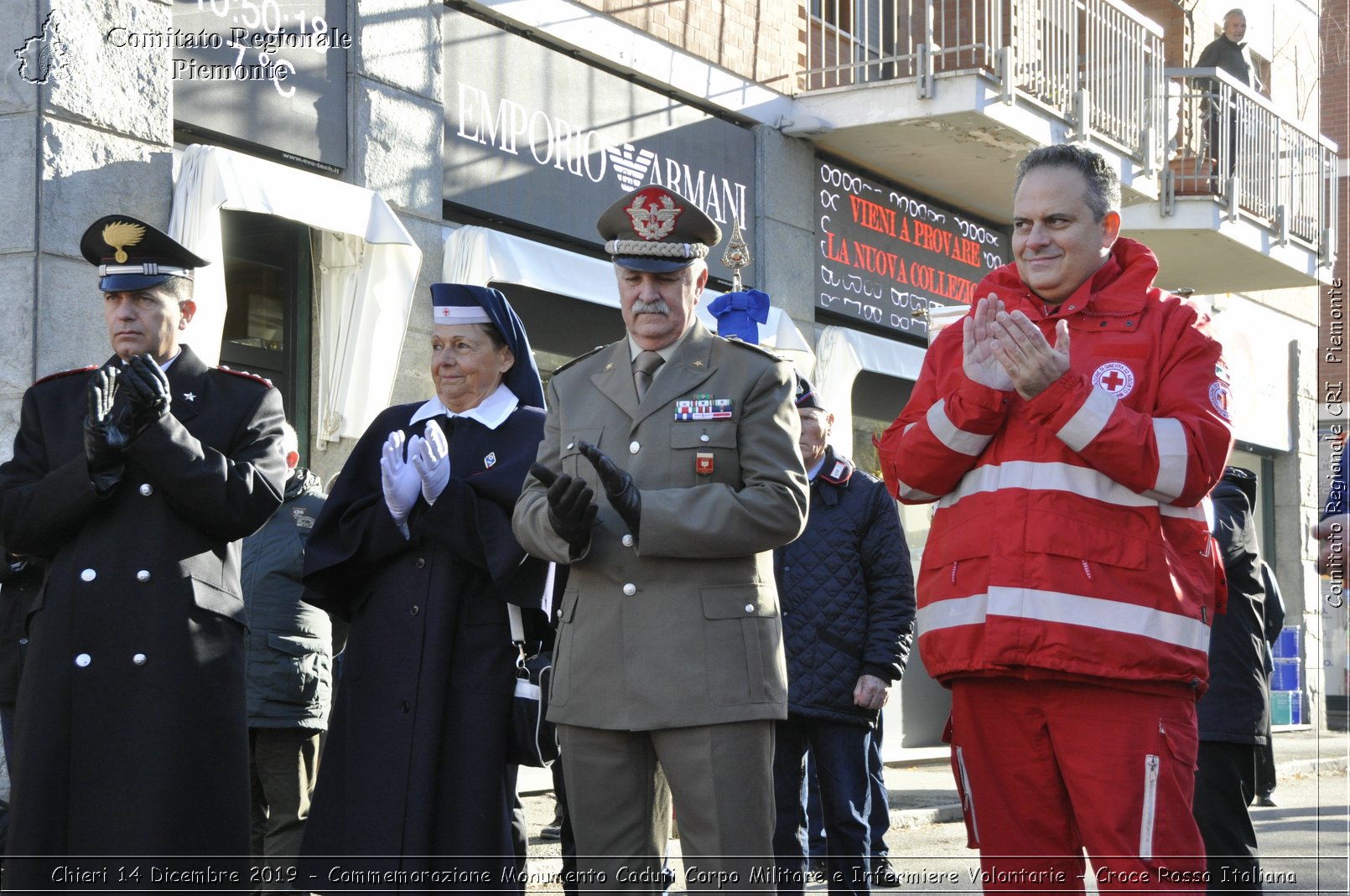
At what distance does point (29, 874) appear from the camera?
4.52 m

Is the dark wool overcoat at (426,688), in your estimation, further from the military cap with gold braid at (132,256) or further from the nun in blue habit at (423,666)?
the military cap with gold braid at (132,256)

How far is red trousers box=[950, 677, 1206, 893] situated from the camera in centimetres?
372

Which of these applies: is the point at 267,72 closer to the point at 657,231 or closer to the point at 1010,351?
the point at 657,231

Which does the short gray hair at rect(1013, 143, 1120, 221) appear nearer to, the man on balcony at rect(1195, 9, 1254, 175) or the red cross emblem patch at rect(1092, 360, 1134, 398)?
the red cross emblem patch at rect(1092, 360, 1134, 398)

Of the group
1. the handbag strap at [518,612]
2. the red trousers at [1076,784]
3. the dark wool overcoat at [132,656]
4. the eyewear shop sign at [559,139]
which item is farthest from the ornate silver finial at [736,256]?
the red trousers at [1076,784]

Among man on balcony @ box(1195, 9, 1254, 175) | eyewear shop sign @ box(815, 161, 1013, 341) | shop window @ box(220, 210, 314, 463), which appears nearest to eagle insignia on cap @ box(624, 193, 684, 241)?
shop window @ box(220, 210, 314, 463)

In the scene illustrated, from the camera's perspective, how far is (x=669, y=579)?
4.28 m

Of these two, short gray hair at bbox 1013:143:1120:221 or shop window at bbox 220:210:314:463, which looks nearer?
short gray hair at bbox 1013:143:1120:221

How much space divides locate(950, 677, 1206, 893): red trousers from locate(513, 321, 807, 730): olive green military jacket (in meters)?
0.59

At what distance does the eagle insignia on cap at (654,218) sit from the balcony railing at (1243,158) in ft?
42.9

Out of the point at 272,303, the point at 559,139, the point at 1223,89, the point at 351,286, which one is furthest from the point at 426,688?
the point at 1223,89

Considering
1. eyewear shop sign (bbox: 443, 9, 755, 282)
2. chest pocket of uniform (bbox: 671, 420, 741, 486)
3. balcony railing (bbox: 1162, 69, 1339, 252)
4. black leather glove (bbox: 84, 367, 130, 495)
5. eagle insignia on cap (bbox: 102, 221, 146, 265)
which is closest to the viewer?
chest pocket of uniform (bbox: 671, 420, 741, 486)

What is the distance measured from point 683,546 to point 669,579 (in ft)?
0.47

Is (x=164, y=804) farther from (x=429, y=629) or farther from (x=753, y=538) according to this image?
(x=753, y=538)
